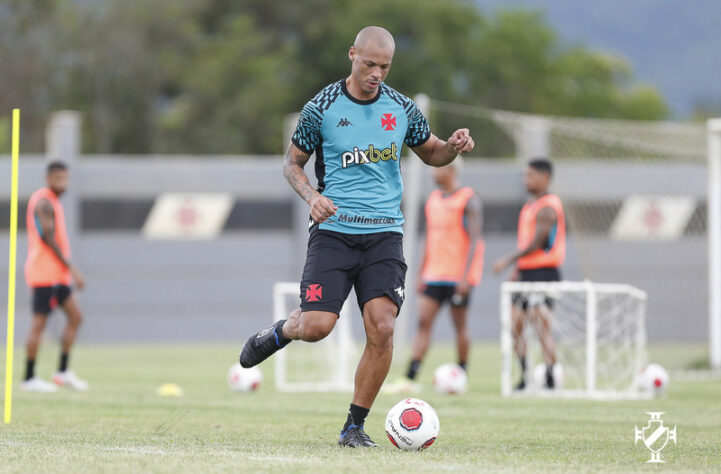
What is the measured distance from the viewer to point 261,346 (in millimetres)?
7125

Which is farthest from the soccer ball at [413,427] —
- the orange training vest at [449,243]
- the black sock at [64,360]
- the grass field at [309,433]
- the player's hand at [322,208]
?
the black sock at [64,360]

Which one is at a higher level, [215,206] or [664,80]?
[664,80]

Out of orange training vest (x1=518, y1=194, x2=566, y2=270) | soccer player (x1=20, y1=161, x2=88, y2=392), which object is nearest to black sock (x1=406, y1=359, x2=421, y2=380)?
orange training vest (x1=518, y1=194, x2=566, y2=270)

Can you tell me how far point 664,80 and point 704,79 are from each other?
6796mm

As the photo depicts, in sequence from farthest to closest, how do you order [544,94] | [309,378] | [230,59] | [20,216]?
1. [544,94]
2. [230,59]
3. [20,216]
4. [309,378]

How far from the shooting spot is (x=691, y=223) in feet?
90.2

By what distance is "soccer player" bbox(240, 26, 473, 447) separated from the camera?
6.90m

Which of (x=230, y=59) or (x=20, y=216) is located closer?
(x=20, y=216)

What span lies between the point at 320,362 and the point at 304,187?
312 inches

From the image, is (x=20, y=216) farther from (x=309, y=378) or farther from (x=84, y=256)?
(x=309, y=378)

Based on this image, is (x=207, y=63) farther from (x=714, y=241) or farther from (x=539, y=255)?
(x=539, y=255)

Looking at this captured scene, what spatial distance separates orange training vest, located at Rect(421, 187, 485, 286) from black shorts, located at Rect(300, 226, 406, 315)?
17.8ft

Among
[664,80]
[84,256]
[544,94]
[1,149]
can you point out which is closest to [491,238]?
[84,256]

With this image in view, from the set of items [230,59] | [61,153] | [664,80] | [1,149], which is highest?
[664,80]
